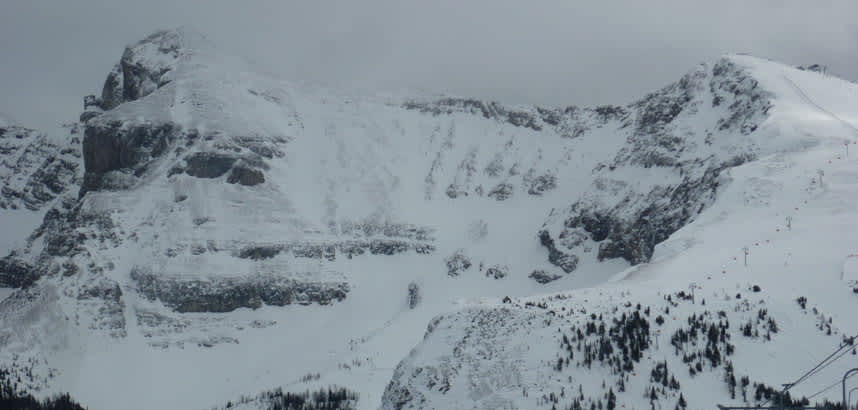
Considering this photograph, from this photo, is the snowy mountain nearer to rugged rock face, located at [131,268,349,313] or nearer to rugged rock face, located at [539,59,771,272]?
rugged rock face, located at [131,268,349,313]

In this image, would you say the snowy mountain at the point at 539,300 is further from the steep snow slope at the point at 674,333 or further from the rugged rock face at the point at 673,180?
the rugged rock face at the point at 673,180

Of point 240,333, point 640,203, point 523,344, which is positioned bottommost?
point 240,333

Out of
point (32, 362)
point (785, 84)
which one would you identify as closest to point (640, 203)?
point (785, 84)

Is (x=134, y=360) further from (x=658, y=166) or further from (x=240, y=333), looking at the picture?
(x=658, y=166)

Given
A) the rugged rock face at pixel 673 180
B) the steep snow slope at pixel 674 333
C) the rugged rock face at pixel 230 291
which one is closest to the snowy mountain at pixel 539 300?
the steep snow slope at pixel 674 333

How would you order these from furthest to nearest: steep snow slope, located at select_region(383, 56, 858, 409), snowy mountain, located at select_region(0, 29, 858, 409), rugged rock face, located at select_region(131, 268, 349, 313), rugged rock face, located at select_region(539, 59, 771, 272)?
1. rugged rock face, located at select_region(131, 268, 349, 313)
2. rugged rock face, located at select_region(539, 59, 771, 272)
3. snowy mountain, located at select_region(0, 29, 858, 409)
4. steep snow slope, located at select_region(383, 56, 858, 409)

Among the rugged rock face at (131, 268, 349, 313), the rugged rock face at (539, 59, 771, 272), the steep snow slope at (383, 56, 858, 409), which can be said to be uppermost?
the steep snow slope at (383, 56, 858, 409)

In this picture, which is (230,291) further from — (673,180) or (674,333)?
(674,333)

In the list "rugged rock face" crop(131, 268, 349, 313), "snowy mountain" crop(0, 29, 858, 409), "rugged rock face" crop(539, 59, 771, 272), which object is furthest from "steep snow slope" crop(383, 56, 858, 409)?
"rugged rock face" crop(131, 268, 349, 313)
